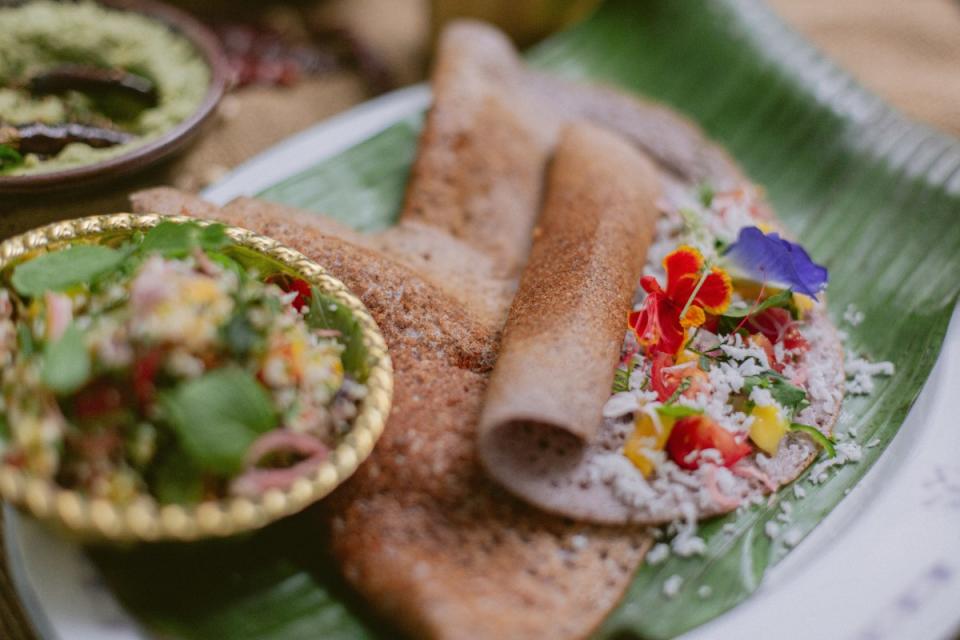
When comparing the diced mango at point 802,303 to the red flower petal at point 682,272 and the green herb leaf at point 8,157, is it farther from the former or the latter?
the green herb leaf at point 8,157

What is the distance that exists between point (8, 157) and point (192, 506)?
63.2 inches

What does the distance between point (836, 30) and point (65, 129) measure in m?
4.04

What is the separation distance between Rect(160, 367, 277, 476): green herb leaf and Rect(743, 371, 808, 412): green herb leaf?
4.51 ft

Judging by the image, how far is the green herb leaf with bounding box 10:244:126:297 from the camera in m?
1.84

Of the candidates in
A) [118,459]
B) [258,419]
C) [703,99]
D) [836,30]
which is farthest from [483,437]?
[836,30]

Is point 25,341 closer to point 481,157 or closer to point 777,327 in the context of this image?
point 481,157

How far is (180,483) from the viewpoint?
170cm

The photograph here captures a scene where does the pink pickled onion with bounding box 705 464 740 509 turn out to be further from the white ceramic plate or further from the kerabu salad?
the kerabu salad

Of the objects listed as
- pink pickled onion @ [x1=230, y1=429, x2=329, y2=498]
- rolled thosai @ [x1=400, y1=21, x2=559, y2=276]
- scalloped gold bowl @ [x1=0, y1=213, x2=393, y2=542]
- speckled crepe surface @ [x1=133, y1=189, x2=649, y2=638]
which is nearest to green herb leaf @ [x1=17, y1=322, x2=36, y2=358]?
scalloped gold bowl @ [x1=0, y1=213, x2=393, y2=542]

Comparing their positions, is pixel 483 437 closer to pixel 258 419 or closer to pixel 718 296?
pixel 258 419

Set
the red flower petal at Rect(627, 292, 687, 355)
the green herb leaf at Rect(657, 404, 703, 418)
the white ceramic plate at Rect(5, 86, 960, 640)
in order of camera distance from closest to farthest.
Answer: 1. the white ceramic plate at Rect(5, 86, 960, 640)
2. the green herb leaf at Rect(657, 404, 703, 418)
3. the red flower petal at Rect(627, 292, 687, 355)

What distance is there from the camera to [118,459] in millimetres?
1693

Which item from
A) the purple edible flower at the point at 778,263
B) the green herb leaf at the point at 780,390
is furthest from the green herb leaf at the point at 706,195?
the green herb leaf at the point at 780,390

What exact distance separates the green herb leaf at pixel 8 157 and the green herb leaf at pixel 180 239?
0.93 meters
